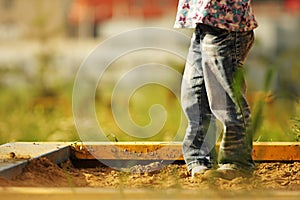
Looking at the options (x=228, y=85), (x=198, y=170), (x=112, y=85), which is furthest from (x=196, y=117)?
(x=112, y=85)

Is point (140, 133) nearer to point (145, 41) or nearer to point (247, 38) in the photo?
point (247, 38)

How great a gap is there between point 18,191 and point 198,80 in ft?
2.78

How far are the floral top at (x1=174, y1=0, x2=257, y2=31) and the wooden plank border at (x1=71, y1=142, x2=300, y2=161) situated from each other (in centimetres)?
48

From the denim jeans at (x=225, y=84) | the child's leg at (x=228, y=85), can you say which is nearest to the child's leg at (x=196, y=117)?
the denim jeans at (x=225, y=84)

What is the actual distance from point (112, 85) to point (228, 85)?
16.6 ft

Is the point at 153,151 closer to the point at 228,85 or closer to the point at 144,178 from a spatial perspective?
the point at 144,178

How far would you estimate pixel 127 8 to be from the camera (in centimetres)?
1145

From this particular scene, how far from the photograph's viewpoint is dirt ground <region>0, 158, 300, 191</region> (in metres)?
2.02

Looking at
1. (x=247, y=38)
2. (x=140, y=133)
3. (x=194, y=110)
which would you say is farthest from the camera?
(x=140, y=133)

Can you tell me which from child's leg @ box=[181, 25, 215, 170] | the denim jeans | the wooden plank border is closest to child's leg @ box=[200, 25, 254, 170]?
the denim jeans

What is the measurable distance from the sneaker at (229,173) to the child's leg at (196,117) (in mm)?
166

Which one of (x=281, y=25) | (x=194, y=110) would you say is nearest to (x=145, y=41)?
(x=281, y=25)

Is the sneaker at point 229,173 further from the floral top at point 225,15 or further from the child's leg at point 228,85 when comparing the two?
the floral top at point 225,15

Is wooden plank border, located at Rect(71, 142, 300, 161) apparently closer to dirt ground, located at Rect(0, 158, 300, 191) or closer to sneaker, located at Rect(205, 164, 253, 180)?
dirt ground, located at Rect(0, 158, 300, 191)
